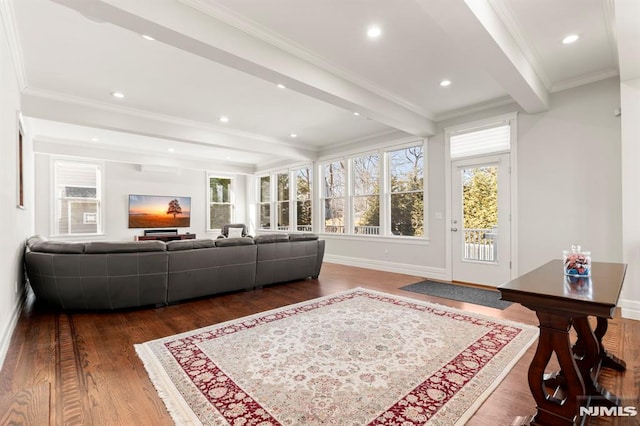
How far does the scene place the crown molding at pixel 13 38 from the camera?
2445 mm

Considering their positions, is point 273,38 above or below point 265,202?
above

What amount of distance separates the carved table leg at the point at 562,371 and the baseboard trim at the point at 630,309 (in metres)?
2.64

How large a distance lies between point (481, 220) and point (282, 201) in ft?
18.0

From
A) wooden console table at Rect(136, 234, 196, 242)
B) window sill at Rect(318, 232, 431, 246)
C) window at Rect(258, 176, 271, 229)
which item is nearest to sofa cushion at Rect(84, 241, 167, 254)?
window sill at Rect(318, 232, 431, 246)

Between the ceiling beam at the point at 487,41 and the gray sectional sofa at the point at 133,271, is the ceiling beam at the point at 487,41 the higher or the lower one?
the higher one

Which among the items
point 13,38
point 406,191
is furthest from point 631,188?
point 13,38

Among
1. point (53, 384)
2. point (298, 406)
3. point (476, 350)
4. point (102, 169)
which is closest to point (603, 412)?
point (476, 350)

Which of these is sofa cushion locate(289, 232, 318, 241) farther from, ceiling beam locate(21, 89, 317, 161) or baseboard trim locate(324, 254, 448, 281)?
ceiling beam locate(21, 89, 317, 161)

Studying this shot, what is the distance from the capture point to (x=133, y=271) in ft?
11.6

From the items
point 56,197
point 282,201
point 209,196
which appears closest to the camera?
point 56,197

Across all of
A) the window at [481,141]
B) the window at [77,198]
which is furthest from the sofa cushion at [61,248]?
the window at [481,141]

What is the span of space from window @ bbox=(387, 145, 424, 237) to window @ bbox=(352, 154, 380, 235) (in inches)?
12.8

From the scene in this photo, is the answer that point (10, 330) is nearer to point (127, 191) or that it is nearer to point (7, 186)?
point (7, 186)

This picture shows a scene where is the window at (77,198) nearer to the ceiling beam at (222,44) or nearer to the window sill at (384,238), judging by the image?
the window sill at (384,238)
